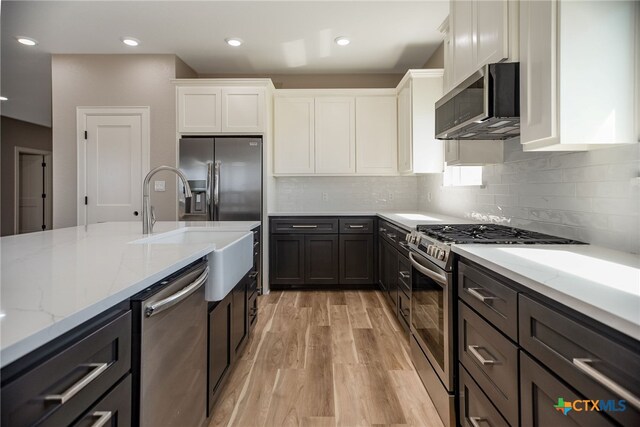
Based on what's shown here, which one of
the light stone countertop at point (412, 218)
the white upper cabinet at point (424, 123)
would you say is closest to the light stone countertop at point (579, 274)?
the light stone countertop at point (412, 218)

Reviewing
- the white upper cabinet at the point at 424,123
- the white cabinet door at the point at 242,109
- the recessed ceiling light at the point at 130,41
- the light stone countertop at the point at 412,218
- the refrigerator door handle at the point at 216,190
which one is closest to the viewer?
the light stone countertop at the point at 412,218

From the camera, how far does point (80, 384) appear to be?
0.73m

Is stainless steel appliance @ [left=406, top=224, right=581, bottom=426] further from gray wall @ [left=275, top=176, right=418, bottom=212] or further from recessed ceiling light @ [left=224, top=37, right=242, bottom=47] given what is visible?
recessed ceiling light @ [left=224, top=37, right=242, bottom=47]

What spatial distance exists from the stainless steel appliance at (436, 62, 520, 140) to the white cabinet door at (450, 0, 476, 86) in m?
0.24

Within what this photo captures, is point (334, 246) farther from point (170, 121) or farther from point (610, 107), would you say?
point (610, 107)

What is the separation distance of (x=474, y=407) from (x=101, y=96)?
4825 millimetres

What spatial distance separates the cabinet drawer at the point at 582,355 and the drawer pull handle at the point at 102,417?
111 cm

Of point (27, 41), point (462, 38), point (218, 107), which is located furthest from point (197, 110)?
point (462, 38)

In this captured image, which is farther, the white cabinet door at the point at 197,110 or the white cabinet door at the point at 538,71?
the white cabinet door at the point at 197,110

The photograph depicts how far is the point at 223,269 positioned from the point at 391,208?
3.41 m

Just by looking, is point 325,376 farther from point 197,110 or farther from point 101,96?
point 101,96

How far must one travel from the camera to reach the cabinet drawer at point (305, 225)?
13.6ft

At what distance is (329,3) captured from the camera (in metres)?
3.07

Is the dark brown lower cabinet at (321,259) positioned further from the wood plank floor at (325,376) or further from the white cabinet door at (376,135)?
the white cabinet door at (376,135)
